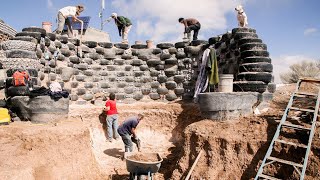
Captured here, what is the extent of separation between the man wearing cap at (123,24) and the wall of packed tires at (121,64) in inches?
24.9

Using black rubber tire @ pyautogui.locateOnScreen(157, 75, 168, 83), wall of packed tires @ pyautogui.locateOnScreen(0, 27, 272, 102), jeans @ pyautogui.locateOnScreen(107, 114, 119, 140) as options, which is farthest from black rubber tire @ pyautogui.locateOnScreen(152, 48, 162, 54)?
jeans @ pyautogui.locateOnScreen(107, 114, 119, 140)

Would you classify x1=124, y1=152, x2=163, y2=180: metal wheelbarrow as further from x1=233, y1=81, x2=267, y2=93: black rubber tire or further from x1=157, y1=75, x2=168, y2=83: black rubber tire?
x1=157, y1=75, x2=168, y2=83: black rubber tire

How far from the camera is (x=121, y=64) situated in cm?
1297

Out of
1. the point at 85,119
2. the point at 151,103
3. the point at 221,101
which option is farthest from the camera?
the point at 151,103

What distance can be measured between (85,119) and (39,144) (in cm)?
301

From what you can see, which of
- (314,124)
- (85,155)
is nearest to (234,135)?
(314,124)

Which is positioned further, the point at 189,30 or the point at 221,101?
the point at 189,30

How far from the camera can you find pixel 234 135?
713 cm

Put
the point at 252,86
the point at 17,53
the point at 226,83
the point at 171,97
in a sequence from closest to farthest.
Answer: the point at 226,83 → the point at 252,86 → the point at 17,53 → the point at 171,97

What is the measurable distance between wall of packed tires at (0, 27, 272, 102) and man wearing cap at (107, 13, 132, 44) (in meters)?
0.63

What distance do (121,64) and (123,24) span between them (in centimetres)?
179

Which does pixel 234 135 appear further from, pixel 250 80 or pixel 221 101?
pixel 250 80

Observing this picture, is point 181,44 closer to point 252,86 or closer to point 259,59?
point 259,59

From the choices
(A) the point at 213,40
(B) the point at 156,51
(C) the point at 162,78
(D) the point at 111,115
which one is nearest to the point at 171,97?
(C) the point at 162,78
